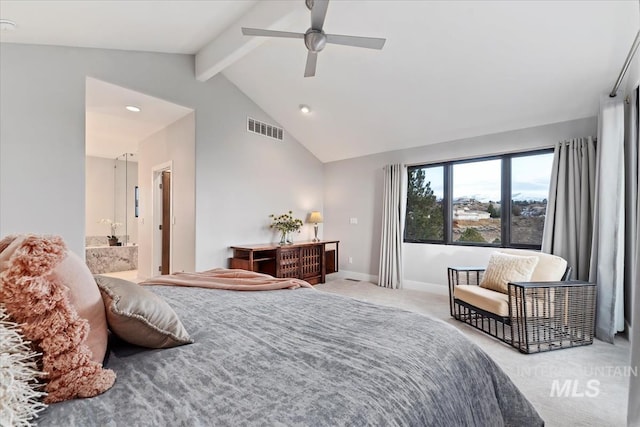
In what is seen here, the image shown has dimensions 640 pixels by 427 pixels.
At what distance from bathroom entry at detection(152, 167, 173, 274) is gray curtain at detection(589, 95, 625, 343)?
591 centimetres

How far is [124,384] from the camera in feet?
2.83

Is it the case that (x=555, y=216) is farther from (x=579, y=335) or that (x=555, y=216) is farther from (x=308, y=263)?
(x=308, y=263)

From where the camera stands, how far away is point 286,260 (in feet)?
16.0

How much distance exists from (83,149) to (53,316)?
3.21 m

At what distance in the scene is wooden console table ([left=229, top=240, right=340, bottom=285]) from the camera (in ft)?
14.9

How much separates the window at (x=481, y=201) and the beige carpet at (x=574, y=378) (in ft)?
5.42

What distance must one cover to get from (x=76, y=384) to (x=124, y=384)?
12cm

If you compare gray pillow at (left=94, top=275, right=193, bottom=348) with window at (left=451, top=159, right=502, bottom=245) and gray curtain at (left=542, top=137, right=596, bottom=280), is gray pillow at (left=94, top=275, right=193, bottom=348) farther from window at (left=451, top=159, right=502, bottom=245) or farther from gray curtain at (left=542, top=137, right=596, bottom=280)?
window at (left=451, top=159, right=502, bottom=245)

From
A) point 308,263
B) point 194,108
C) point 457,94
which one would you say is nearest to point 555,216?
point 457,94

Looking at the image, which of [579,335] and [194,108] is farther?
[194,108]

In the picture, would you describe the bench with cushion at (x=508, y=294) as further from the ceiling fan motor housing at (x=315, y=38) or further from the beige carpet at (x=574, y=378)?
the ceiling fan motor housing at (x=315, y=38)

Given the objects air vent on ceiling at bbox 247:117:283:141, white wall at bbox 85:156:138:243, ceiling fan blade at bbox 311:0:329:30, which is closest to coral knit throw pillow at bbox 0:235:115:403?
ceiling fan blade at bbox 311:0:329:30

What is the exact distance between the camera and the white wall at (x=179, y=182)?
4.30 meters

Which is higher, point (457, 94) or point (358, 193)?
point (457, 94)
